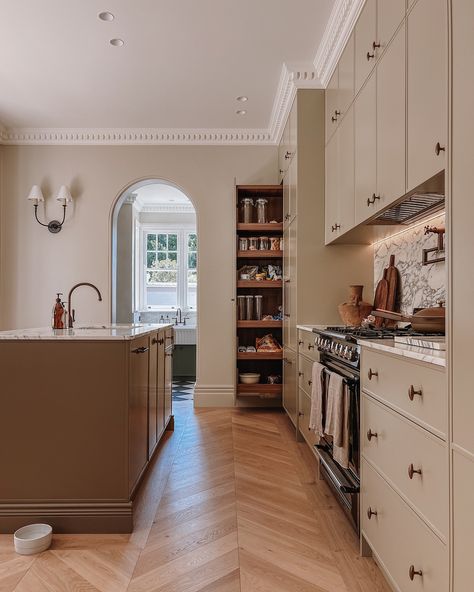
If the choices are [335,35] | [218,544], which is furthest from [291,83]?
[218,544]

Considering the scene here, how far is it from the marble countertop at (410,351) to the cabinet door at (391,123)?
27.6 inches

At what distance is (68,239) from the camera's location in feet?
16.8

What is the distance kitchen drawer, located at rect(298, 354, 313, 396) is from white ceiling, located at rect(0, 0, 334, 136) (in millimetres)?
2247

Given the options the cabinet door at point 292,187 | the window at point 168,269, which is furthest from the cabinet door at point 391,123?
the window at point 168,269

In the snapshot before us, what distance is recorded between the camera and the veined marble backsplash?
2541 millimetres

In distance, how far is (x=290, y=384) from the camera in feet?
13.3

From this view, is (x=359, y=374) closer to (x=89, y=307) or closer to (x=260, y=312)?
(x=260, y=312)

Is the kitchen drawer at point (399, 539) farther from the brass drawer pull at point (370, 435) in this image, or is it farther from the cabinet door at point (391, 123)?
the cabinet door at point (391, 123)

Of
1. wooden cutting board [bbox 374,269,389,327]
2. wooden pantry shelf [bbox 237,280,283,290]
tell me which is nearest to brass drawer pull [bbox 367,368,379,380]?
wooden cutting board [bbox 374,269,389,327]

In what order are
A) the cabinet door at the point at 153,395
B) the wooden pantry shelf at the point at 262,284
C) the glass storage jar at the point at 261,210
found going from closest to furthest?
the cabinet door at the point at 153,395
the wooden pantry shelf at the point at 262,284
the glass storage jar at the point at 261,210

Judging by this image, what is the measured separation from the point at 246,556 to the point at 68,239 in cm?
398

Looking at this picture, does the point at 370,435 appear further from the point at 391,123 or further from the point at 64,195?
the point at 64,195

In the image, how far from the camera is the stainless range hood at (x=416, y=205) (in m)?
1.98

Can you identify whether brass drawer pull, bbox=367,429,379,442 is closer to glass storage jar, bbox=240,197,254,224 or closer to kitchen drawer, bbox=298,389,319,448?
kitchen drawer, bbox=298,389,319,448
